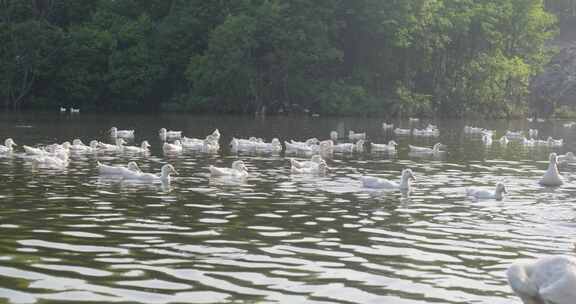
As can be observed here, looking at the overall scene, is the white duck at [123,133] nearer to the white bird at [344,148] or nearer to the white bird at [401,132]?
the white bird at [344,148]

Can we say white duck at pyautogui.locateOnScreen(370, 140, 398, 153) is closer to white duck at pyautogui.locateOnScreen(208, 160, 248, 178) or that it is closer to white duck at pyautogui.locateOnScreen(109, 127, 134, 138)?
white duck at pyautogui.locateOnScreen(109, 127, 134, 138)

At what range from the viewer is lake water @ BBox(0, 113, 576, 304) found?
11.4 m

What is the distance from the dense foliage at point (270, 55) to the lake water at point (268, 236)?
144 feet

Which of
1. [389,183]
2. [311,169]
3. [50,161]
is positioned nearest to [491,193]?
[389,183]

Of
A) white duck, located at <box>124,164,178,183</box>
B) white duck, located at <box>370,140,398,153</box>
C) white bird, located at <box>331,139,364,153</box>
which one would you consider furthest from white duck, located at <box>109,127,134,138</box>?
white duck, located at <box>124,164,178,183</box>

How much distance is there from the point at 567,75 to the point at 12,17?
52137 millimetres

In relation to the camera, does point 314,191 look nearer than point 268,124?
Yes

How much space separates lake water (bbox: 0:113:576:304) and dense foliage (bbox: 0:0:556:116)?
144 feet

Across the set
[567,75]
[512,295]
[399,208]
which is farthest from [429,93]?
[512,295]

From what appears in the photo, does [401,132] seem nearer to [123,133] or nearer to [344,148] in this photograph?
[344,148]

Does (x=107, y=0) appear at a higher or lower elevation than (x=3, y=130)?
higher

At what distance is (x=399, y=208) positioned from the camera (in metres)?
19.1

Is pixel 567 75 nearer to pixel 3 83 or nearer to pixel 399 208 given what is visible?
pixel 3 83

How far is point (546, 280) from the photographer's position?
9531 millimetres
